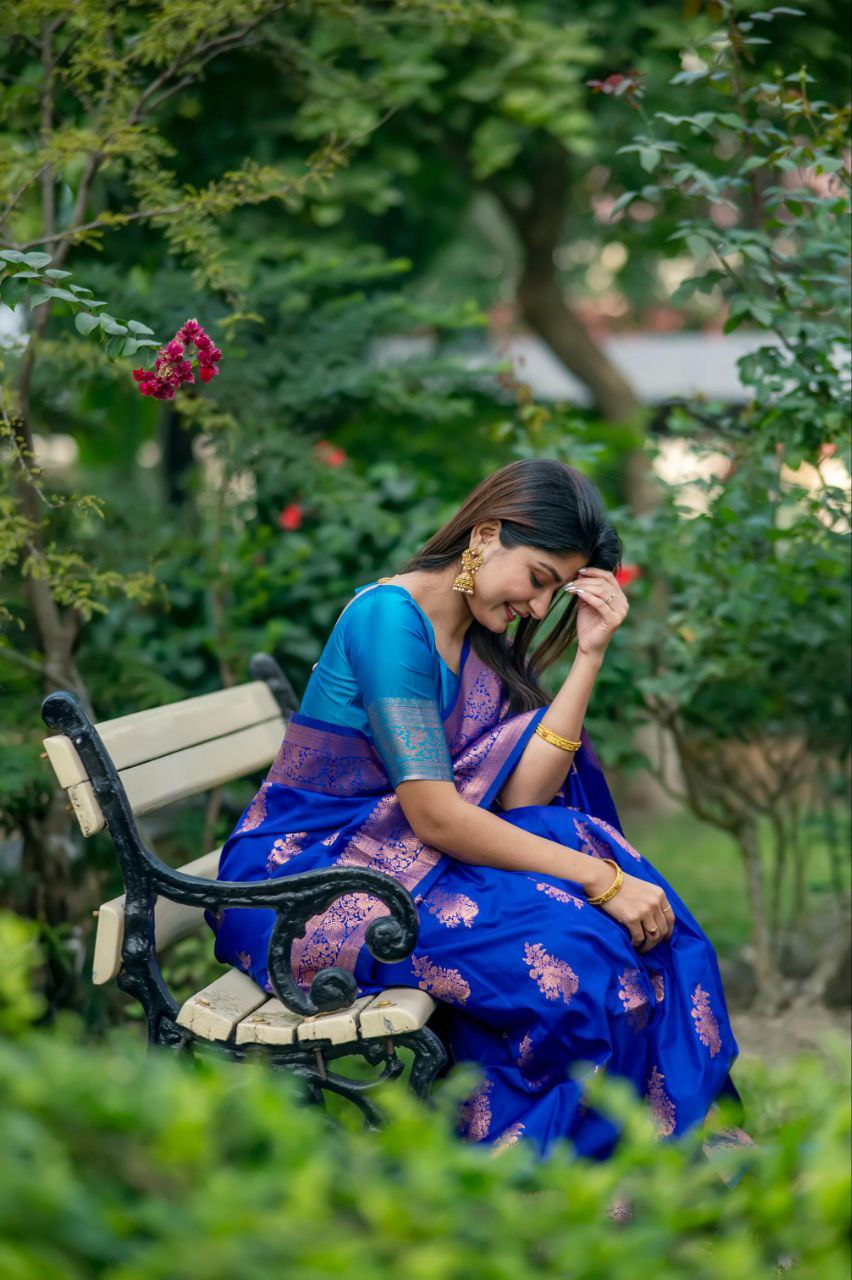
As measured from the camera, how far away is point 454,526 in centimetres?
286

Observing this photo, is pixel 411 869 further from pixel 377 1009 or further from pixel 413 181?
pixel 413 181

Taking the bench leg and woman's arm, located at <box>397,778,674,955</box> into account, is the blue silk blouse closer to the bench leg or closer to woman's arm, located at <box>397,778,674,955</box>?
woman's arm, located at <box>397,778,674,955</box>

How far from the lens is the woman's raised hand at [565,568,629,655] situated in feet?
9.40

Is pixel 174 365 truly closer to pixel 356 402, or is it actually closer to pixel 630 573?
pixel 630 573

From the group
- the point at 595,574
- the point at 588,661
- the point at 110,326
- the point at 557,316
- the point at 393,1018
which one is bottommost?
the point at 557,316

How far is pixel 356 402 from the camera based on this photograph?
Answer: 4.85m

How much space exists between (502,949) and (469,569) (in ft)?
2.62

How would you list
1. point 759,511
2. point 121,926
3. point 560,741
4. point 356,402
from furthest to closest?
point 356,402
point 759,511
point 560,741
point 121,926

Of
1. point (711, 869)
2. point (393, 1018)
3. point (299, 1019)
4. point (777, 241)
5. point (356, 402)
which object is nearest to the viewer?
point (393, 1018)

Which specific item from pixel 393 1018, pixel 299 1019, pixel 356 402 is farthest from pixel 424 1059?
pixel 356 402

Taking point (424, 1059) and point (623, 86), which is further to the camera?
point (623, 86)

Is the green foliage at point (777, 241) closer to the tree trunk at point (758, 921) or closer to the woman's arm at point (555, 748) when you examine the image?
the woman's arm at point (555, 748)

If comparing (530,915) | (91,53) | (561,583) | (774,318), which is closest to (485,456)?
(774,318)

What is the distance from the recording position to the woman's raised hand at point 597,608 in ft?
9.40
